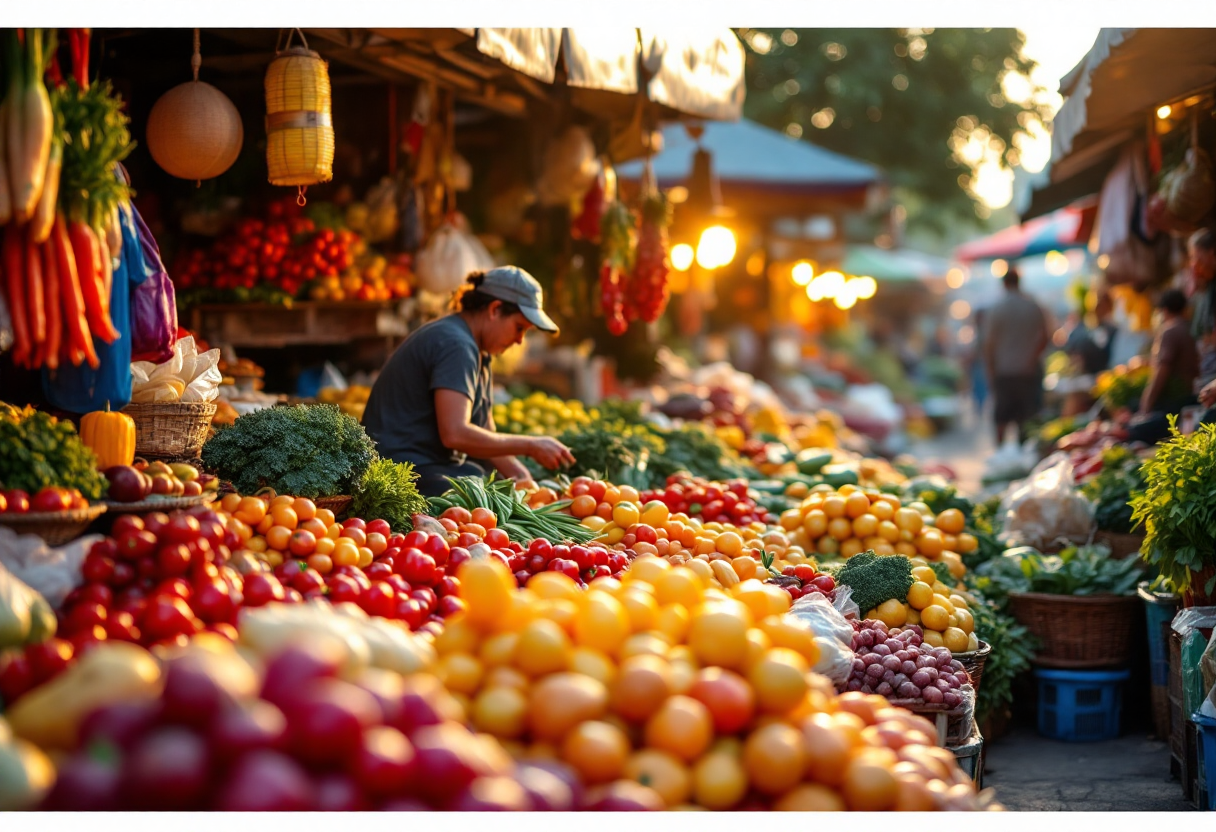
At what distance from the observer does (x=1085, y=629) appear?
18.3ft

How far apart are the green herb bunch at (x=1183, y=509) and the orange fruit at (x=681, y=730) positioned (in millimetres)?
2903

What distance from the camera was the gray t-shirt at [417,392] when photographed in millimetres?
5213

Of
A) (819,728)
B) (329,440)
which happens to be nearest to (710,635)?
(819,728)

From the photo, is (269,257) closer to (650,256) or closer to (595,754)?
(650,256)

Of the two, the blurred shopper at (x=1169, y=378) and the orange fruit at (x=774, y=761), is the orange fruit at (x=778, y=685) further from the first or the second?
the blurred shopper at (x=1169, y=378)

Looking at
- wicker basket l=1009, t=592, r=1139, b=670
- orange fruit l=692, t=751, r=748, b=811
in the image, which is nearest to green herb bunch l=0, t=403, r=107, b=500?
orange fruit l=692, t=751, r=748, b=811

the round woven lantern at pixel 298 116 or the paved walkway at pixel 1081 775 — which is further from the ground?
the round woven lantern at pixel 298 116

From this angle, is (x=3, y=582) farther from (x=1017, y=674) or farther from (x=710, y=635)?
(x=1017, y=674)

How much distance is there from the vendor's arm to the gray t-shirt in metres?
0.07

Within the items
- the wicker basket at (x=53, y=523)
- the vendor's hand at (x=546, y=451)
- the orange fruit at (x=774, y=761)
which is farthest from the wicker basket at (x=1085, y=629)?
the wicker basket at (x=53, y=523)

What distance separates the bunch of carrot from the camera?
2.86 m

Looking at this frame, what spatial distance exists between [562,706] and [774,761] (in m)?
0.44

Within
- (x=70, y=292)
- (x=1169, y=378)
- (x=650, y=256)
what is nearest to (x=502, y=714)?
(x=70, y=292)
